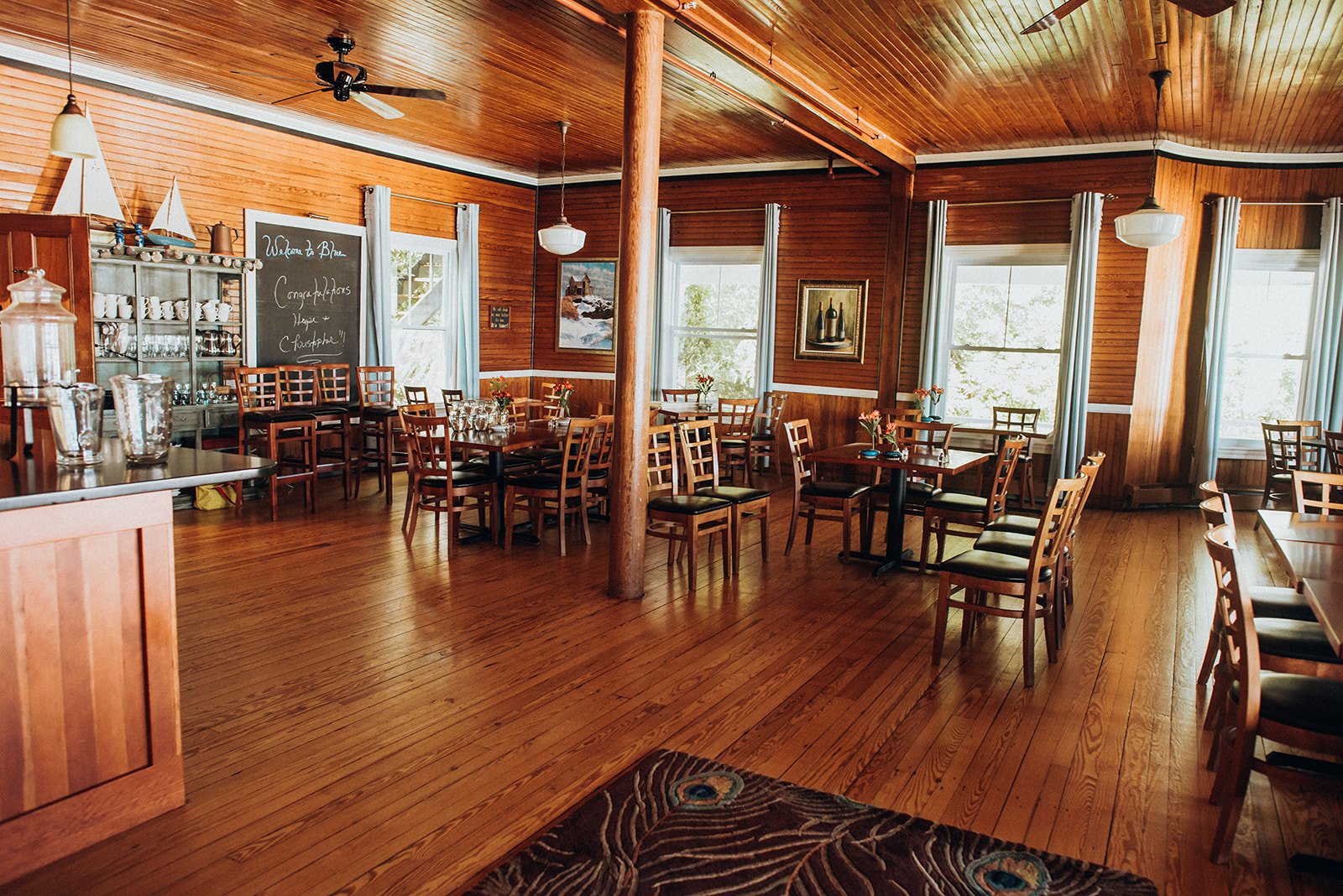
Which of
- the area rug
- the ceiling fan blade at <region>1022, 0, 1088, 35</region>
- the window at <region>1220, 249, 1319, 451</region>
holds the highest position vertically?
the ceiling fan blade at <region>1022, 0, 1088, 35</region>

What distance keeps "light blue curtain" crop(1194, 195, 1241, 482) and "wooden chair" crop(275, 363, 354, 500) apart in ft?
26.2

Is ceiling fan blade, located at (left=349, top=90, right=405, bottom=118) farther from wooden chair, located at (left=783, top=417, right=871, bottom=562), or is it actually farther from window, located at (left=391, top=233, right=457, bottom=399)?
window, located at (left=391, top=233, right=457, bottom=399)

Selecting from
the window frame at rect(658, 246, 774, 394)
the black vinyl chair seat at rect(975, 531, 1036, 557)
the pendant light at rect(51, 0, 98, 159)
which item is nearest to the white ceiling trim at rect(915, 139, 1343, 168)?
the window frame at rect(658, 246, 774, 394)

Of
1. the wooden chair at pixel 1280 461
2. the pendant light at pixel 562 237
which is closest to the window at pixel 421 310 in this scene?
the pendant light at pixel 562 237

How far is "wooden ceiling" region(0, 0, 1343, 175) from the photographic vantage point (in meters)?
5.40

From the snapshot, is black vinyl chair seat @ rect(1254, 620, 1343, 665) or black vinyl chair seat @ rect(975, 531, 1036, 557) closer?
black vinyl chair seat @ rect(1254, 620, 1343, 665)

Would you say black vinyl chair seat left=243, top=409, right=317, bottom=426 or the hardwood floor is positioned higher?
black vinyl chair seat left=243, top=409, right=317, bottom=426

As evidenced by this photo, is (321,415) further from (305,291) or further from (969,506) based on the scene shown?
(969,506)

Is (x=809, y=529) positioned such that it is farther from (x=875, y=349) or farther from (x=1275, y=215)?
(x=1275, y=215)

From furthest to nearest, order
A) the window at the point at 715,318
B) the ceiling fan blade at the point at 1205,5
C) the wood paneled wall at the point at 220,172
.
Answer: the window at the point at 715,318 < the wood paneled wall at the point at 220,172 < the ceiling fan blade at the point at 1205,5

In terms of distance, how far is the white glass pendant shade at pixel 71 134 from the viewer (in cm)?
472

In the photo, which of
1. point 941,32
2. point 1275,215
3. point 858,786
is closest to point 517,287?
point 941,32

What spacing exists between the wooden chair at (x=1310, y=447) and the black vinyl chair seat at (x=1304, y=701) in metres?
5.93

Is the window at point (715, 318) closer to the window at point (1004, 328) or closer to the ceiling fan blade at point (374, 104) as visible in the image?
the window at point (1004, 328)
